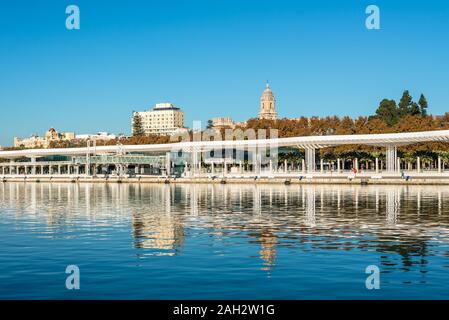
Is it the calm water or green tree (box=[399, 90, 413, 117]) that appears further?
green tree (box=[399, 90, 413, 117])

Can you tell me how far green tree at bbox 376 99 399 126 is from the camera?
15788 centimetres

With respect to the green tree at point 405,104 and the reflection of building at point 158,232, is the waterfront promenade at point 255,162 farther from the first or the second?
the reflection of building at point 158,232

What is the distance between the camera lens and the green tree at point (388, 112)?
15788 centimetres

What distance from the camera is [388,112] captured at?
160 m

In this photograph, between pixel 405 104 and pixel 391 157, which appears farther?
pixel 405 104

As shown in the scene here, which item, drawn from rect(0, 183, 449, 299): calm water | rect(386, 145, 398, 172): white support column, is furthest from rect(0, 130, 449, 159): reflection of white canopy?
rect(0, 183, 449, 299): calm water

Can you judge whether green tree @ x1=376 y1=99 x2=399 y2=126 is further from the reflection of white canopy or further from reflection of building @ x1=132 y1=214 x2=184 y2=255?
reflection of building @ x1=132 y1=214 x2=184 y2=255

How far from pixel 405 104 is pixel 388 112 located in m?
4.59

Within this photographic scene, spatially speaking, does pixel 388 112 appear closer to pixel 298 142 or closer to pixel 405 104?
pixel 405 104

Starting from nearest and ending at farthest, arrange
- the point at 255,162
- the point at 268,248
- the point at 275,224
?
the point at 268,248 < the point at 275,224 < the point at 255,162

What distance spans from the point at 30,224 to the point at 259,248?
17.9 m

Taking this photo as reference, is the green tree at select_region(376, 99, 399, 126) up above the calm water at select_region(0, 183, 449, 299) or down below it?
above

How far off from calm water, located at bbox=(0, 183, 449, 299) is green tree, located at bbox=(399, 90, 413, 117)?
115m

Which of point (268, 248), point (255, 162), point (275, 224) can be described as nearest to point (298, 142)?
point (255, 162)
